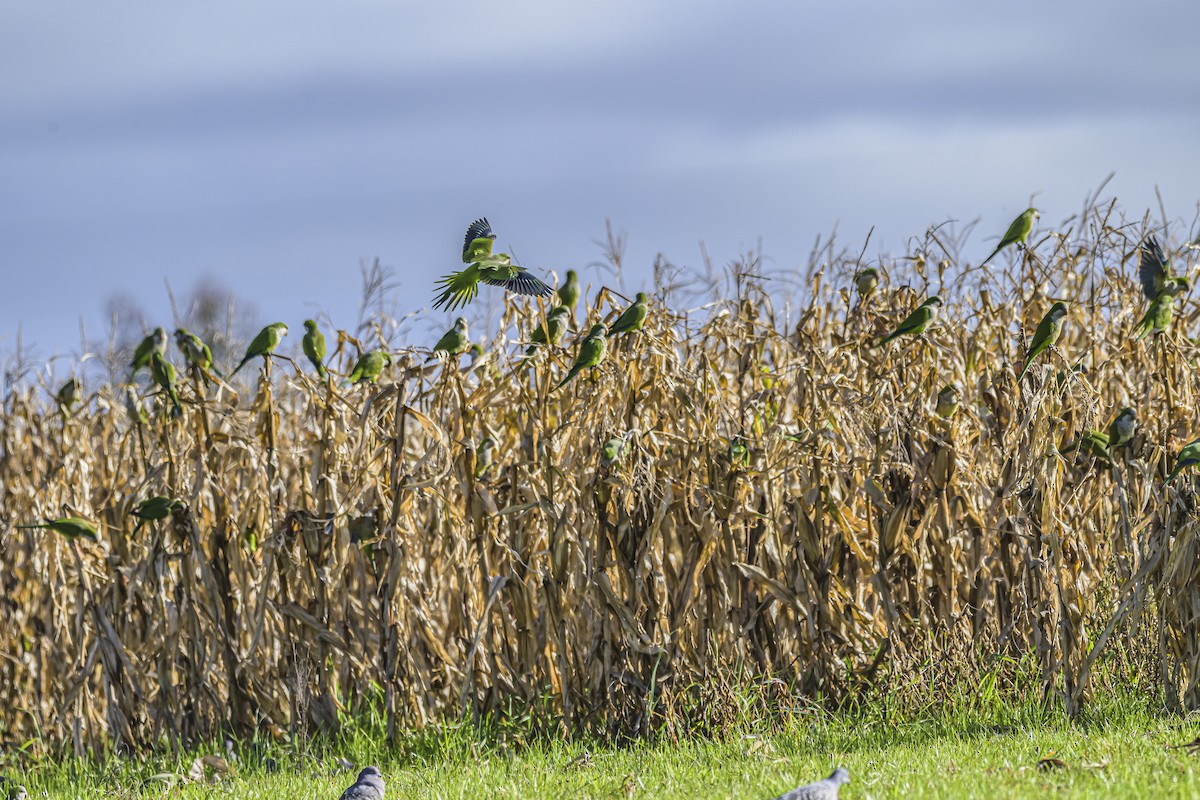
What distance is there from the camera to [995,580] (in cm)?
405

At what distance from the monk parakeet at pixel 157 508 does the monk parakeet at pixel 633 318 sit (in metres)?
1.83

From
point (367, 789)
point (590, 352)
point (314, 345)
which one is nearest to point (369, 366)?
point (314, 345)

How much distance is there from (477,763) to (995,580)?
2.06 m

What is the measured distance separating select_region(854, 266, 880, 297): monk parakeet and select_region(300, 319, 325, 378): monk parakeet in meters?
2.10

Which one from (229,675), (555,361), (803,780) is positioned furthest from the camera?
(229,675)

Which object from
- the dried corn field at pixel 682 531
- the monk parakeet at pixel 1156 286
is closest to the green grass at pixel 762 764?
the dried corn field at pixel 682 531

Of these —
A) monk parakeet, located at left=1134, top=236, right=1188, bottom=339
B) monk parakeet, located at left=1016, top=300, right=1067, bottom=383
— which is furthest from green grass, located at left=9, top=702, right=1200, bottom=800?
monk parakeet, located at left=1134, top=236, right=1188, bottom=339

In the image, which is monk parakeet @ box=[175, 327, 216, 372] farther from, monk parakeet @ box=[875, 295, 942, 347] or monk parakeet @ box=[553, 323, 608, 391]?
monk parakeet @ box=[875, 295, 942, 347]

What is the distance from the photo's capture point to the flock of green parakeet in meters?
3.68

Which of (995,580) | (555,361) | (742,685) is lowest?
(742,685)

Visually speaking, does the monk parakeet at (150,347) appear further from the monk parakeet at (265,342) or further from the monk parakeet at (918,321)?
the monk parakeet at (918,321)

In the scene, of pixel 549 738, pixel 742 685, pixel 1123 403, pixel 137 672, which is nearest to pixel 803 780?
pixel 742 685

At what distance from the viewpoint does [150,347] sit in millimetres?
3926

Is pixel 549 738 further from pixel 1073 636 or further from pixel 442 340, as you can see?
pixel 1073 636
